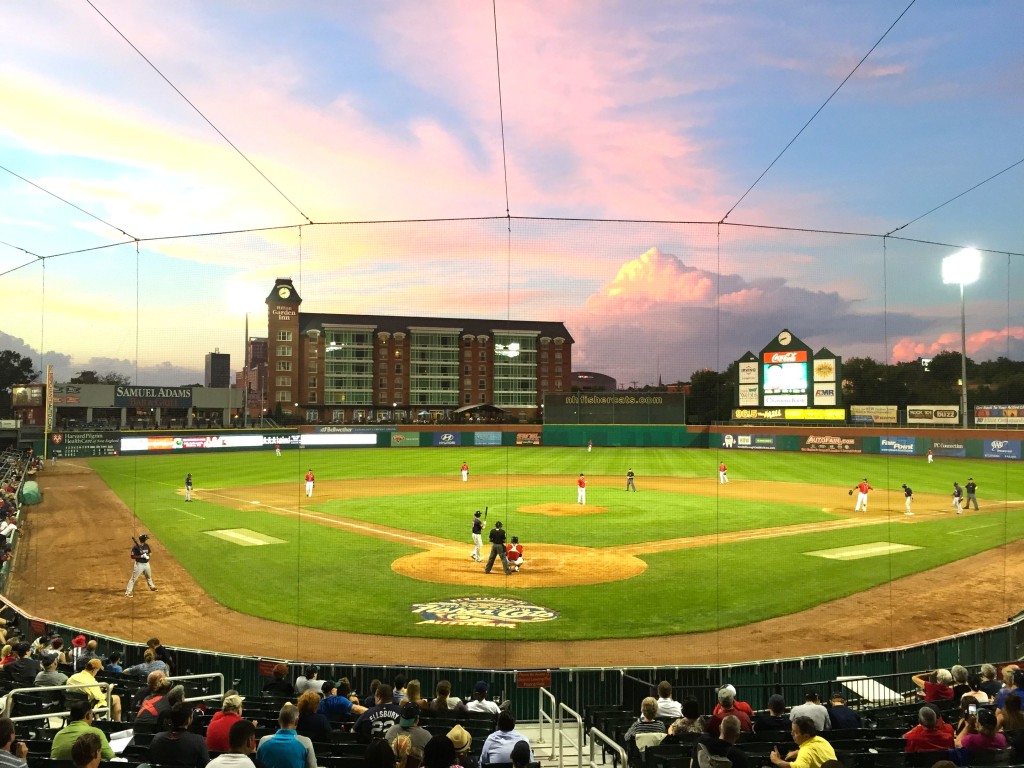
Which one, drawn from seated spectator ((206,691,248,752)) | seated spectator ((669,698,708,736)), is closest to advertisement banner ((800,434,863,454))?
seated spectator ((669,698,708,736))

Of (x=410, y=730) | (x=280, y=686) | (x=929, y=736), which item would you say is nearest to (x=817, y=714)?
(x=929, y=736)

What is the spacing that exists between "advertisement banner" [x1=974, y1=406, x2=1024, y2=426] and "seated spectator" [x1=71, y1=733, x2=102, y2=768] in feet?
154

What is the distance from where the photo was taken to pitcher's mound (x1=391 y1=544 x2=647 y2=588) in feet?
59.7

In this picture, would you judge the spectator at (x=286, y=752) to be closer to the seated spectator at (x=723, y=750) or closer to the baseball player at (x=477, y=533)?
the seated spectator at (x=723, y=750)

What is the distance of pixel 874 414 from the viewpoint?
46375 millimetres

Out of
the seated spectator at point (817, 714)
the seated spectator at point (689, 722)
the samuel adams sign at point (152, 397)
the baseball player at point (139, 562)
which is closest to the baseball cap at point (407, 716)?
the seated spectator at point (689, 722)

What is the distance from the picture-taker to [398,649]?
44.2ft

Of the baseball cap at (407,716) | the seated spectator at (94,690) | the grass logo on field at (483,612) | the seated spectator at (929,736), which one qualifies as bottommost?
the grass logo on field at (483,612)

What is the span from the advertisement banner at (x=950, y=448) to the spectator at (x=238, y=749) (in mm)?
46095

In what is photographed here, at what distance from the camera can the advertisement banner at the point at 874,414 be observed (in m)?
45.7

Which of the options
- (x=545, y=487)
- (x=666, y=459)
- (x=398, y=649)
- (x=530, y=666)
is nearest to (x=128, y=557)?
(x=398, y=649)

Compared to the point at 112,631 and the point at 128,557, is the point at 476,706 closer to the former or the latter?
the point at 112,631

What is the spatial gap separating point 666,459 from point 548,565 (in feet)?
107

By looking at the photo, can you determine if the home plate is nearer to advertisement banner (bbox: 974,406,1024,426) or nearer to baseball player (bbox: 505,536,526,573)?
baseball player (bbox: 505,536,526,573)
